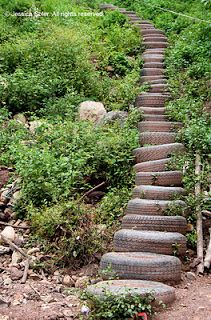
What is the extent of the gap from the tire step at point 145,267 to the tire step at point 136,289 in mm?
163

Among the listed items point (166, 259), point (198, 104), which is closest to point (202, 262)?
point (166, 259)

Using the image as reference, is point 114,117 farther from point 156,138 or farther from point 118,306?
point 118,306

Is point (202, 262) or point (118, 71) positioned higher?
point (118, 71)

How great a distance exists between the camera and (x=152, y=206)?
5.88 m

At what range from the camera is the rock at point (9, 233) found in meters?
5.77

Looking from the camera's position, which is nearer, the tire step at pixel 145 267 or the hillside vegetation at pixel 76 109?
the tire step at pixel 145 267

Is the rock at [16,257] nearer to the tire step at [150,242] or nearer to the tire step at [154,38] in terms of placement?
the tire step at [150,242]

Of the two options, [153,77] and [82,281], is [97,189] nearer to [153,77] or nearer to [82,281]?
[82,281]

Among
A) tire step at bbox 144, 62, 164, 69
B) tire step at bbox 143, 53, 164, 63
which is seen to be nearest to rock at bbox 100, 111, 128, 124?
tire step at bbox 144, 62, 164, 69

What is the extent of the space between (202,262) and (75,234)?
1497 millimetres

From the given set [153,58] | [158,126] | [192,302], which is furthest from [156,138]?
[153,58]

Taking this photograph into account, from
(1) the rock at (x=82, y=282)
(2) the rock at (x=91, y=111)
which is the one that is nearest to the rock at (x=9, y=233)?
(1) the rock at (x=82, y=282)

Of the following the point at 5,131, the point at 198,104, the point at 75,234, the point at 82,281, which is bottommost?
the point at 82,281

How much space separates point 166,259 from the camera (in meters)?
4.93
